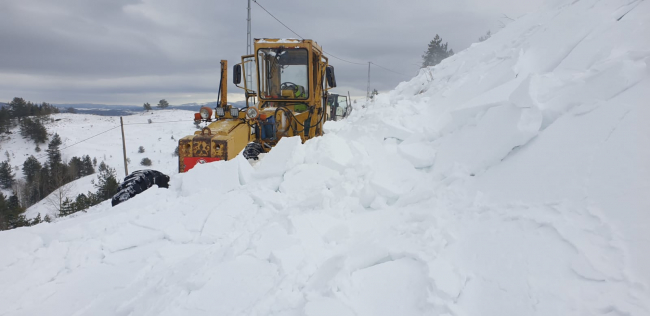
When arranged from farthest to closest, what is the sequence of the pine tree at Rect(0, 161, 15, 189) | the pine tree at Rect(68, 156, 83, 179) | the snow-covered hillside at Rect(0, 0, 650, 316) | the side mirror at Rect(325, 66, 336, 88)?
the pine tree at Rect(68, 156, 83, 179)
the pine tree at Rect(0, 161, 15, 189)
the side mirror at Rect(325, 66, 336, 88)
the snow-covered hillside at Rect(0, 0, 650, 316)

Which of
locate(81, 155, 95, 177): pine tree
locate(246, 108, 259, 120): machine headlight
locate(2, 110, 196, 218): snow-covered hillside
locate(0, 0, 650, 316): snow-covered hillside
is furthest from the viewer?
locate(2, 110, 196, 218): snow-covered hillside

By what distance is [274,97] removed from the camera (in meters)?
7.41

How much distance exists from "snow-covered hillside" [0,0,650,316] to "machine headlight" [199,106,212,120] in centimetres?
214

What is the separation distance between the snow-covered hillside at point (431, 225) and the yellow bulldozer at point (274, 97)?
1.97 metres

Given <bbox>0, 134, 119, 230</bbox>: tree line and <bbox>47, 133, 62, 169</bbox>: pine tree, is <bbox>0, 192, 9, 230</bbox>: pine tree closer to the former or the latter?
<bbox>0, 134, 119, 230</bbox>: tree line

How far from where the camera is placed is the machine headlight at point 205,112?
19.9 ft

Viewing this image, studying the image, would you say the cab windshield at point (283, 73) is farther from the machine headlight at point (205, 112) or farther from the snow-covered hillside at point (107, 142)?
the snow-covered hillside at point (107, 142)

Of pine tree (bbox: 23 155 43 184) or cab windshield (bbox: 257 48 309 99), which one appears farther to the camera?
pine tree (bbox: 23 155 43 184)

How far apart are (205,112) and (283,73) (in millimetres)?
2213

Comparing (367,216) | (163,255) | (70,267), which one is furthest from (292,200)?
(70,267)

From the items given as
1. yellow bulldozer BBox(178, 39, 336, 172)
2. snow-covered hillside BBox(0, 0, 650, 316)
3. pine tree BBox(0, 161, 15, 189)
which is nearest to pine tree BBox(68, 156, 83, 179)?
pine tree BBox(0, 161, 15, 189)

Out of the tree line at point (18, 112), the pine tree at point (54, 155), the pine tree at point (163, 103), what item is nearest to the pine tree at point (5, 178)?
the pine tree at point (54, 155)

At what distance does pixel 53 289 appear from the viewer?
8.37 ft

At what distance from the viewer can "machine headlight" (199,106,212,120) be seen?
6.05m
